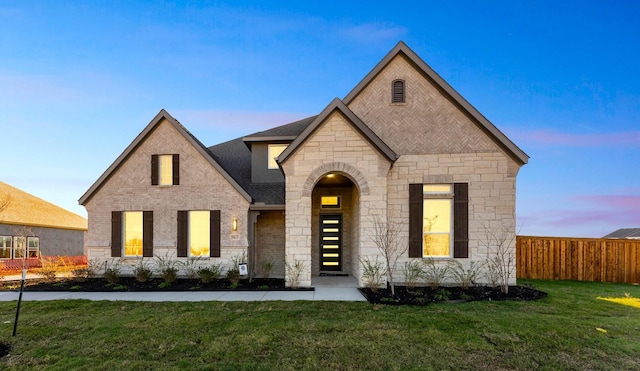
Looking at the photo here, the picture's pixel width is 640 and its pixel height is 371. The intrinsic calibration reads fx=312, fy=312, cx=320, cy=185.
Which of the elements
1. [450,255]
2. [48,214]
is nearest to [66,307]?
[450,255]

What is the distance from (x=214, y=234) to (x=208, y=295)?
10.2ft

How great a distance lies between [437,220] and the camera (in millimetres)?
10422

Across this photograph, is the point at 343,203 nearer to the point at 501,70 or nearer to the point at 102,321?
the point at 102,321

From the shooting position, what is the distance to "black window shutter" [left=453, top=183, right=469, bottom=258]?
33.1 feet

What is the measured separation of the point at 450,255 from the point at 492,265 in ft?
4.22

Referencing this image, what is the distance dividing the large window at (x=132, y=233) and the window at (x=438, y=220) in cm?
1007

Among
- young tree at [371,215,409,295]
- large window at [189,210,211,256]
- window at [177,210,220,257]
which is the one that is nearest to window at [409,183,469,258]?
young tree at [371,215,409,295]

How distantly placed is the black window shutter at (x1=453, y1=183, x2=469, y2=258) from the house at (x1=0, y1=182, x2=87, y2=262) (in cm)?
2067

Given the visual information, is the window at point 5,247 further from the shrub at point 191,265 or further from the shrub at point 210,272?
the shrub at point 210,272

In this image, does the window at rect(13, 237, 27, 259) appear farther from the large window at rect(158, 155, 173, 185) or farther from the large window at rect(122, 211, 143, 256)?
the large window at rect(158, 155, 173, 185)

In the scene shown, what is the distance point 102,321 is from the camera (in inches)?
247

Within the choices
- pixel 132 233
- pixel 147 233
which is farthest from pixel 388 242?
pixel 132 233

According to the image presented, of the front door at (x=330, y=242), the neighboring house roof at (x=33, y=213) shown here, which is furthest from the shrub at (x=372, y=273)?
the neighboring house roof at (x=33, y=213)

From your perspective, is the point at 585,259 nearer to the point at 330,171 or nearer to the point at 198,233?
the point at 330,171
